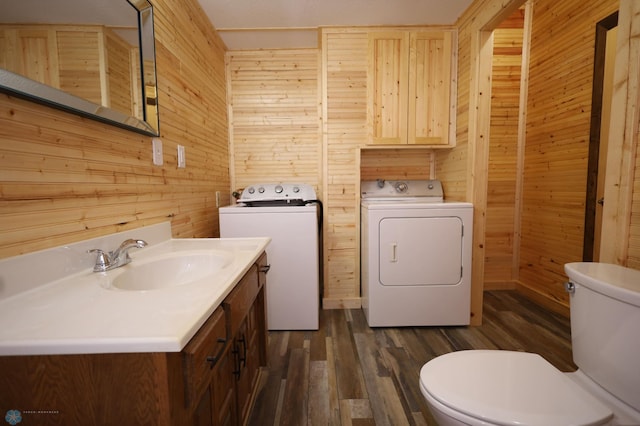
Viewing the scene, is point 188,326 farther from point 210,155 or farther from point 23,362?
point 210,155

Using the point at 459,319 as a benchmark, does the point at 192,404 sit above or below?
above

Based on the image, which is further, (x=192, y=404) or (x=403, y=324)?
(x=403, y=324)

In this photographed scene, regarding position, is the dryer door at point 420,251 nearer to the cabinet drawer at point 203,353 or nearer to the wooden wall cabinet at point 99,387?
the cabinet drawer at point 203,353

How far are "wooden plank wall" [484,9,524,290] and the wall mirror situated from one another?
9.41 ft

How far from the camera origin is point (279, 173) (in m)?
2.50

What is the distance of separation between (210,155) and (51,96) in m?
1.28

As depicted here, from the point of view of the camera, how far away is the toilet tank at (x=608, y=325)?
755mm

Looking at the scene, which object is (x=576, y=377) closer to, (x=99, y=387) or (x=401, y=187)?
(x=99, y=387)

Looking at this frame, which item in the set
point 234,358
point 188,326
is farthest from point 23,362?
point 234,358

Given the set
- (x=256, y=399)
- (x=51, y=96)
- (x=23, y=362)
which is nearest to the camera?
(x=23, y=362)

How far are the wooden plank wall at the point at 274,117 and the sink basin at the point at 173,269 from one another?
1492mm

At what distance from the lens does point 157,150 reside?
1.30 meters

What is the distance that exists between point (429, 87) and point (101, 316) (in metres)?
2.49

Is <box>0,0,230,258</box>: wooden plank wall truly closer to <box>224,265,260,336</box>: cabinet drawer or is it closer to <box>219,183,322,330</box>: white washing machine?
<box>219,183,322,330</box>: white washing machine
